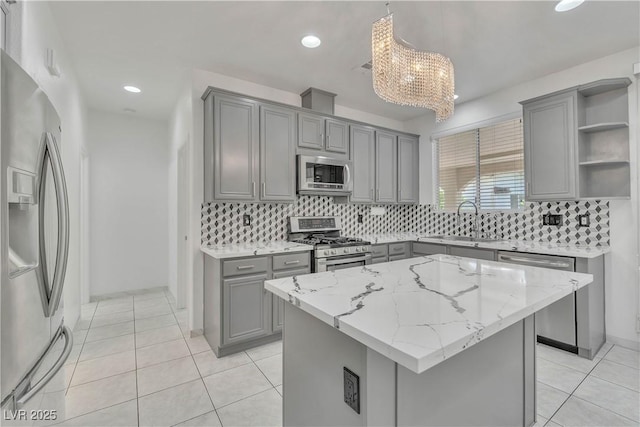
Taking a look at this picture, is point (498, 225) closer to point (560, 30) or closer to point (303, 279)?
point (560, 30)

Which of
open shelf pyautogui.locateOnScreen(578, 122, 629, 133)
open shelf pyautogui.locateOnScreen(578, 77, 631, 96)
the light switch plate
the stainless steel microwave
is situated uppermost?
open shelf pyautogui.locateOnScreen(578, 77, 631, 96)

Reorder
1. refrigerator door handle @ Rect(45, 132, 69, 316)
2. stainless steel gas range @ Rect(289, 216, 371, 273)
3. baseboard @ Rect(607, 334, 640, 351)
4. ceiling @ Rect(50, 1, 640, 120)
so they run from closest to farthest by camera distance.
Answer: refrigerator door handle @ Rect(45, 132, 69, 316), ceiling @ Rect(50, 1, 640, 120), baseboard @ Rect(607, 334, 640, 351), stainless steel gas range @ Rect(289, 216, 371, 273)

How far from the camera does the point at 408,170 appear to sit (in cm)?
Answer: 453

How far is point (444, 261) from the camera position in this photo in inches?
83.5

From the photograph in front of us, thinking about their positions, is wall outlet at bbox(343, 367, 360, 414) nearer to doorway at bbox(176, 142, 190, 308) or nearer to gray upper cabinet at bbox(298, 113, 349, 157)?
gray upper cabinet at bbox(298, 113, 349, 157)

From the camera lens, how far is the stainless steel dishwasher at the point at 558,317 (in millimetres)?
2648

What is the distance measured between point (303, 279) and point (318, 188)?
1.97 m

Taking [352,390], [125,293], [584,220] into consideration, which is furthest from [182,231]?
[584,220]

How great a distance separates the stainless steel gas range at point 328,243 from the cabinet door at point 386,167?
77cm

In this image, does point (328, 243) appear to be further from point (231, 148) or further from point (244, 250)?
point (231, 148)

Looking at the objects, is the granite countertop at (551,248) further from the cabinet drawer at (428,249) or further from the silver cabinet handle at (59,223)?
the silver cabinet handle at (59,223)

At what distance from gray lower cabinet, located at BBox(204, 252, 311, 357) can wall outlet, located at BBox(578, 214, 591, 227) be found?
2.87m

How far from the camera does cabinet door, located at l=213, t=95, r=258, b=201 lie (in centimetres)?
291

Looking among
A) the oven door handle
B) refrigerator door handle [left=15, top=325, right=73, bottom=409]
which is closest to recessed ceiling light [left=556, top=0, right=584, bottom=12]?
the oven door handle
